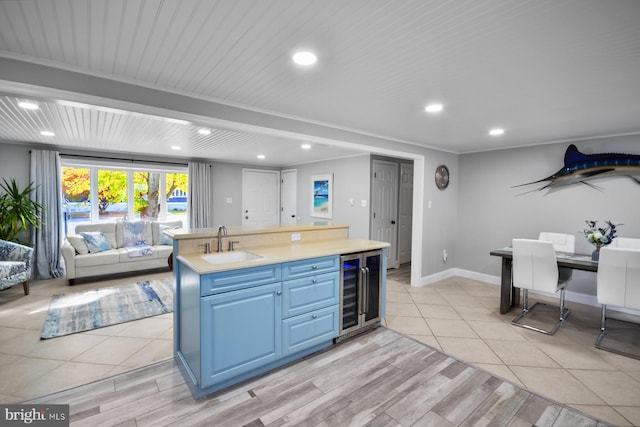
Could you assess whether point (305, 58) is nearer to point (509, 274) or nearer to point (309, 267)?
point (309, 267)

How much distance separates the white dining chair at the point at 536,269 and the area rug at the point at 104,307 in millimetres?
4168

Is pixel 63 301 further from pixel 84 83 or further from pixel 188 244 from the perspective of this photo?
pixel 84 83

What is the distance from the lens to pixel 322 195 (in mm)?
6262

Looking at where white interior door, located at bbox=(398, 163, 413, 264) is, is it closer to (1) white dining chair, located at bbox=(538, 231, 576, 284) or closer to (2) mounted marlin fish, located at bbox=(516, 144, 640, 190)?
(2) mounted marlin fish, located at bbox=(516, 144, 640, 190)

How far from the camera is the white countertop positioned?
6.90 feet

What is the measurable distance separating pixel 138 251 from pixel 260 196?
3059 millimetres

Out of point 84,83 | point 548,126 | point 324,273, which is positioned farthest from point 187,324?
point 548,126

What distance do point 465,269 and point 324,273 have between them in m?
3.69

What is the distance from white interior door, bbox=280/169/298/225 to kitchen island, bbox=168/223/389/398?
13.4 feet

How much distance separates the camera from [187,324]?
2291 millimetres

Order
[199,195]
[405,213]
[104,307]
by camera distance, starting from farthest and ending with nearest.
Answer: [199,195]
[405,213]
[104,307]

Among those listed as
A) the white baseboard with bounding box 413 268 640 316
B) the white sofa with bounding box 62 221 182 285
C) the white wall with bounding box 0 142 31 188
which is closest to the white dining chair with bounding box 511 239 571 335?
the white baseboard with bounding box 413 268 640 316

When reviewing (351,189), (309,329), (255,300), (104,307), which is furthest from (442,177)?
(104,307)

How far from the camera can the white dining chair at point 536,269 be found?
3.17 metres
